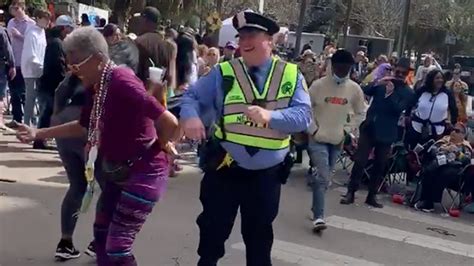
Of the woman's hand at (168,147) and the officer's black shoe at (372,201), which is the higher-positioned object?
the woman's hand at (168,147)

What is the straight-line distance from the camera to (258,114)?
13.1 ft

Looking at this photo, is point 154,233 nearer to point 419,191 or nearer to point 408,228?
point 408,228

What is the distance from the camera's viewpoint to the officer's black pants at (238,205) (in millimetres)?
4359

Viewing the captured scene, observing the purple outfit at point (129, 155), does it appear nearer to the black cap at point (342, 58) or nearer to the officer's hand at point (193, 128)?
the officer's hand at point (193, 128)

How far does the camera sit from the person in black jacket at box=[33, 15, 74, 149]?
369 inches

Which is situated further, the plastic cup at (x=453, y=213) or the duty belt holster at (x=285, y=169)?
the plastic cup at (x=453, y=213)

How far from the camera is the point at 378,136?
351 inches

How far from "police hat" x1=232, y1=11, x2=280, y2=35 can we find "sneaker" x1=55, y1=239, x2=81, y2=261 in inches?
88.9

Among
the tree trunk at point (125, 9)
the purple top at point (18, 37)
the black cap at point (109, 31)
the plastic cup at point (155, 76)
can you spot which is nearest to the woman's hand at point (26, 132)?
the plastic cup at point (155, 76)

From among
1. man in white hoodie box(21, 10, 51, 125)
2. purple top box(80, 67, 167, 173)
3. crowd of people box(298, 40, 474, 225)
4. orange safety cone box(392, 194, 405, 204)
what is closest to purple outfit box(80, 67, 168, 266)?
purple top box(80, 67, 167, 173)

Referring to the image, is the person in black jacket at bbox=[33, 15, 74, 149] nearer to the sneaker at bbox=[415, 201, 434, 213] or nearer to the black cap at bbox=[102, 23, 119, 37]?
the black cap at bbox=[102, 23, 119, 37]

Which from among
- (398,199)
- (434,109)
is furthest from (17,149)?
(434,109)

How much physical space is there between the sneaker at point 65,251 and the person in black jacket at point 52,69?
4.09m

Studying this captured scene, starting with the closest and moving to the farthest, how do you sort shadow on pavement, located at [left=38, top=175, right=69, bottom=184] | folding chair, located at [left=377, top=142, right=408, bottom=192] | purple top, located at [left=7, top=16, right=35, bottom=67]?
shadow on pavement, located at [left=38, top=175, right=69, bottom=184] < folding chair, located at [left=377, top=142, right=408, bottom=192] < purple top, located at [left=7, top=16, right=35, bottom=67]
